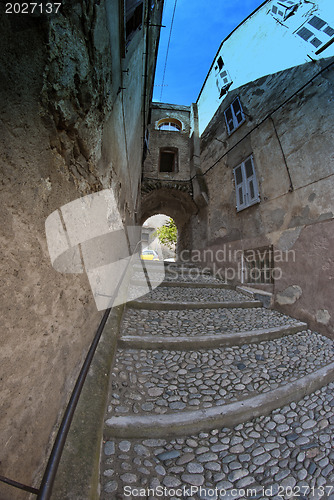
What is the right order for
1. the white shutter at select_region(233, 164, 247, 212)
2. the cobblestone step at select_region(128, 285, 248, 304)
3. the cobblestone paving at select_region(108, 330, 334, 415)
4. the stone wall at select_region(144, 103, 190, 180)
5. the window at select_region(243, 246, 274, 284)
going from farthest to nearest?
the stone wall at select_region(144, 103, 190, 180)
the white shutter at select_region(233, 164, 247, 212)
the window at select_region(243, 246, 274, 284)
the cobblestone step at select_region(128, 285, 248, 304)
the cobblestone paving at select_region(108, 330, 334, 415)

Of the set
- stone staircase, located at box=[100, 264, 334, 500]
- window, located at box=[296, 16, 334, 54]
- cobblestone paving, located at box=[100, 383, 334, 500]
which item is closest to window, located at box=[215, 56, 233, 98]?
window, located at box=[296, 16, 334, 54]

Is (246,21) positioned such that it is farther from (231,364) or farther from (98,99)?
(231,364)

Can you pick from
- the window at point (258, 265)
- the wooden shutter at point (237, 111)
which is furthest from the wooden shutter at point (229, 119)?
the window at point (258, 265)

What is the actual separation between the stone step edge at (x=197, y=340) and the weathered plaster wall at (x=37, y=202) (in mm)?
867

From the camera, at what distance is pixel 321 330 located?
2918 millimetres

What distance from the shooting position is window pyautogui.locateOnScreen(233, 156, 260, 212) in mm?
4547

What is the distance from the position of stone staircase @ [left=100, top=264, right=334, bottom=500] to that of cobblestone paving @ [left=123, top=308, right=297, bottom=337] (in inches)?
1.0

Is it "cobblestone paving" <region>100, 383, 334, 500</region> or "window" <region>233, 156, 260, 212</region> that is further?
"window" <region>233, 156, 260, 212</region>

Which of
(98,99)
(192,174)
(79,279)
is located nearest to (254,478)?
(79,279)

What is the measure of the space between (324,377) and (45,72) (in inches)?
115

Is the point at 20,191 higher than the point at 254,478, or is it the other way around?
the point at 20,191

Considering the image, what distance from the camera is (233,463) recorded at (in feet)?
3.84
